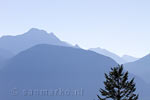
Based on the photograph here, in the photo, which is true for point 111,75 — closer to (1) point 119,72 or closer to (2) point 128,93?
(1) point 119,72

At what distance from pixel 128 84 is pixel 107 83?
1826 millimetres

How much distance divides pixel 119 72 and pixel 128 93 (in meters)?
2.05

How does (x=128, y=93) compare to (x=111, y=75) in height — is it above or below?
below

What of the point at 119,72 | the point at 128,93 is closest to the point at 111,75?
the point at 119,72

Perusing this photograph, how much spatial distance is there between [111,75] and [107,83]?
795 mm

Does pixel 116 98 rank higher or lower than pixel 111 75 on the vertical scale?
lower

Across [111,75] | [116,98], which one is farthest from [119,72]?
[116,98]

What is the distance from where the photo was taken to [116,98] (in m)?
23.0

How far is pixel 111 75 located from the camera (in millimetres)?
23234

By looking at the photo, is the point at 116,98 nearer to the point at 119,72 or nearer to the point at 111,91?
the point at 111,91

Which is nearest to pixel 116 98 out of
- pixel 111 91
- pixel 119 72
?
pixel 111 91

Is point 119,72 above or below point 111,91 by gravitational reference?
above

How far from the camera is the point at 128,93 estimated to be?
23.1 meters

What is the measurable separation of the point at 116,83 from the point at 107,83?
82cm
